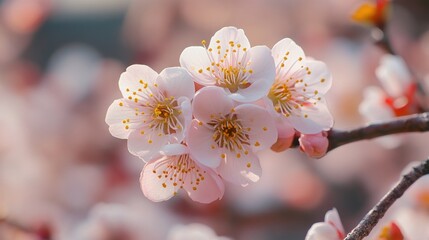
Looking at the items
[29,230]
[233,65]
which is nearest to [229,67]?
[233,65]

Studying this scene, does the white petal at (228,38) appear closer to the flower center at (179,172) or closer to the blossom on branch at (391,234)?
the flower center at (179,172)

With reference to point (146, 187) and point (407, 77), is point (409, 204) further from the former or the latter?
point (146, 187)

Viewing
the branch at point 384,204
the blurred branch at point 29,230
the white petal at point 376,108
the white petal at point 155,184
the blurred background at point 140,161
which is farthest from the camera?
the blurred background at point 140,161

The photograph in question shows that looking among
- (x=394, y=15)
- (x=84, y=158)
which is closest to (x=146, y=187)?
(x=84, y=158)

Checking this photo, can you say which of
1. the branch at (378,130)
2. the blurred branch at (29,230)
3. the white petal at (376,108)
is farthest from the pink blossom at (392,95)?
the blurred branch at (29,230)

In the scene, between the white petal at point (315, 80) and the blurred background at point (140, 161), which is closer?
the white petal at point (315, 80)

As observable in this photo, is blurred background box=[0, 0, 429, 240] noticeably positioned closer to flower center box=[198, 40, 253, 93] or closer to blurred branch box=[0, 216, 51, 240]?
blurred branch box=[0, 216, 51, 240]

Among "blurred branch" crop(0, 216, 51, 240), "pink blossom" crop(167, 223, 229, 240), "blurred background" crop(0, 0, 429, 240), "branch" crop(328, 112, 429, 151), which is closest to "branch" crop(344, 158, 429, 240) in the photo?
"branch" crop(328, 112, 429, 151)

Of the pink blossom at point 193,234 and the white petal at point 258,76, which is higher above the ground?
the pink blossom at point 193,234
